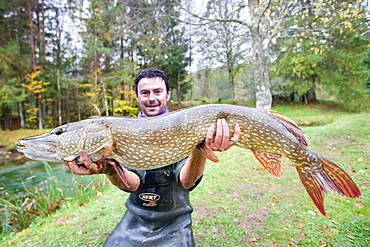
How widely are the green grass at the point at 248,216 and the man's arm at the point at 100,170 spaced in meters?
1.19

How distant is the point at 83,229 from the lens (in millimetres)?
2768

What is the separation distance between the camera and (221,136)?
1.56m

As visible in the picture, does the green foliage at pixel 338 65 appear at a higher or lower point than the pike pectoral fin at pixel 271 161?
higher

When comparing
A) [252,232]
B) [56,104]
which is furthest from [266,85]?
[56,104]

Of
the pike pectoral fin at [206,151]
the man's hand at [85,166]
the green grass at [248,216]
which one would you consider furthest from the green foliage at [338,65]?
the man's hand at [85,166]

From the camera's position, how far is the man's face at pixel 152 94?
6.27 feet

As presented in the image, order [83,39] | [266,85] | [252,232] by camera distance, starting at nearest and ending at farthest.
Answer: [252,232] → [266,85] → [83,39]

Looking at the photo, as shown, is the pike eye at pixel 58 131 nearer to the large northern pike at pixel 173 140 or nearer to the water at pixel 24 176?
the large northern pike at pixel 173 140

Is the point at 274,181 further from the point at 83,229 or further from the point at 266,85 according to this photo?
the point at 83,229

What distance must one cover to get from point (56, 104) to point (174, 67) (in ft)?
39.4

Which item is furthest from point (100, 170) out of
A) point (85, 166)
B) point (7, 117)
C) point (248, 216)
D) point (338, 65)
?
point (7, 117)

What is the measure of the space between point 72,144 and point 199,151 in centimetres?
99

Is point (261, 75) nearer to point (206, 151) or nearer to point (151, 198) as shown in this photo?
point (206, 151)

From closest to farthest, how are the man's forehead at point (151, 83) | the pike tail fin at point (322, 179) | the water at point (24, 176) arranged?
the pike tail fin at point (322, 179) → the man's forehead at point (151, 83) → the water at point (24, 176)
